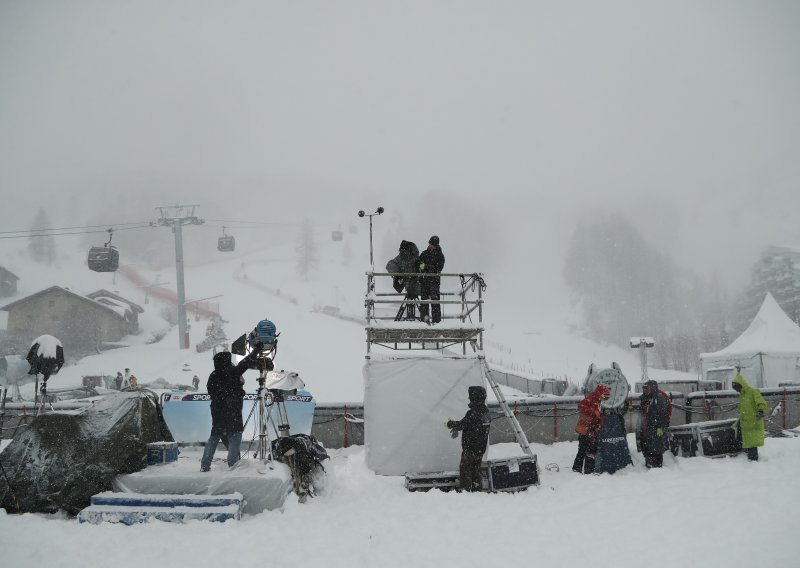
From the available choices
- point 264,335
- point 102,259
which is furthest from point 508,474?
point 102,259

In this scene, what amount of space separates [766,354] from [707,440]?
1911cm

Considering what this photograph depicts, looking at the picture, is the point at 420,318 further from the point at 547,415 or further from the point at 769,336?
the point at 769,336

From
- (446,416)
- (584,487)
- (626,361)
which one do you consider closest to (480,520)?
(584,487)

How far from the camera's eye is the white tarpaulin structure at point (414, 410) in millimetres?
10164

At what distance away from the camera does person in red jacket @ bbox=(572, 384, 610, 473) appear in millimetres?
9664

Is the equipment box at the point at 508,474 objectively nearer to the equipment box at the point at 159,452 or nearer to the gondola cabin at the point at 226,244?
the equipment box at the point at 159,452

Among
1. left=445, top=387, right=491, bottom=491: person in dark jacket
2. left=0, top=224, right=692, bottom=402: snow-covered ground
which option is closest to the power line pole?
left=0, top=224, right=692, bottom=402: snow-covered ground

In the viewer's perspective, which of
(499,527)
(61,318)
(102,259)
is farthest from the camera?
(61,318)

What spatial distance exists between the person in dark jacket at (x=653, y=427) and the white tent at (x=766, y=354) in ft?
63.6

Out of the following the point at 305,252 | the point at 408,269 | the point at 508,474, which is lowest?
the point at 508,474

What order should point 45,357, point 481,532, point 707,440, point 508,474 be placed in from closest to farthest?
point 481,532 < point 508,474 < point 707,440 < point 45,357

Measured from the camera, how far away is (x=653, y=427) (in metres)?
9.76

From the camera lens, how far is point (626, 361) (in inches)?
2559

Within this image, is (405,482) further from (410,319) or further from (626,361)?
(626,361)
